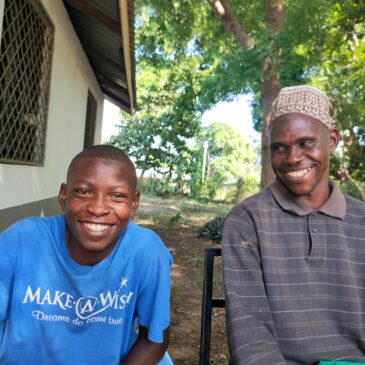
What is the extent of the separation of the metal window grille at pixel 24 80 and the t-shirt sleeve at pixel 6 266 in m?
2.12

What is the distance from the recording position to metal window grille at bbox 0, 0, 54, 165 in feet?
11.3

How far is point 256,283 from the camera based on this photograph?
161 centimetres

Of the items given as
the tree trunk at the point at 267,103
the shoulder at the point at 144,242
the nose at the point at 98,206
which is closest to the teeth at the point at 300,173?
the shoulder at the point at 144,242

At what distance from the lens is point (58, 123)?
18.1 feet

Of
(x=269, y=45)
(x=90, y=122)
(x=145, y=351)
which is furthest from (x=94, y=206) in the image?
(x=90, y=122)

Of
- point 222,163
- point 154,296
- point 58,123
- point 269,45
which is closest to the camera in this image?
point 154,296

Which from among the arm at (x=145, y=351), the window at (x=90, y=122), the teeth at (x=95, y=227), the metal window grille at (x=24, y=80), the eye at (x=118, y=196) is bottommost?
the arm at (x=145, y=351)

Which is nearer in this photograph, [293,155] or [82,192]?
[82,192]

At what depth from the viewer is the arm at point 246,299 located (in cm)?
147

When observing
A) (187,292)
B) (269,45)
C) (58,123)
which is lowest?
(187,292)

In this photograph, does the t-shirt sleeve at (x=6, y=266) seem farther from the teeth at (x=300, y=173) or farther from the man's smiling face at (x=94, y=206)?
the teeth at (x=300, y=173)

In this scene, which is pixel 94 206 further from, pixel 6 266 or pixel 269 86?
pixel 269 86

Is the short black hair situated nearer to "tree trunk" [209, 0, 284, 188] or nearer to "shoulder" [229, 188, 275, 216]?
"shoulder" [229, 188, 275, 216]

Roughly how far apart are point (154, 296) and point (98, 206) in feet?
1.23
